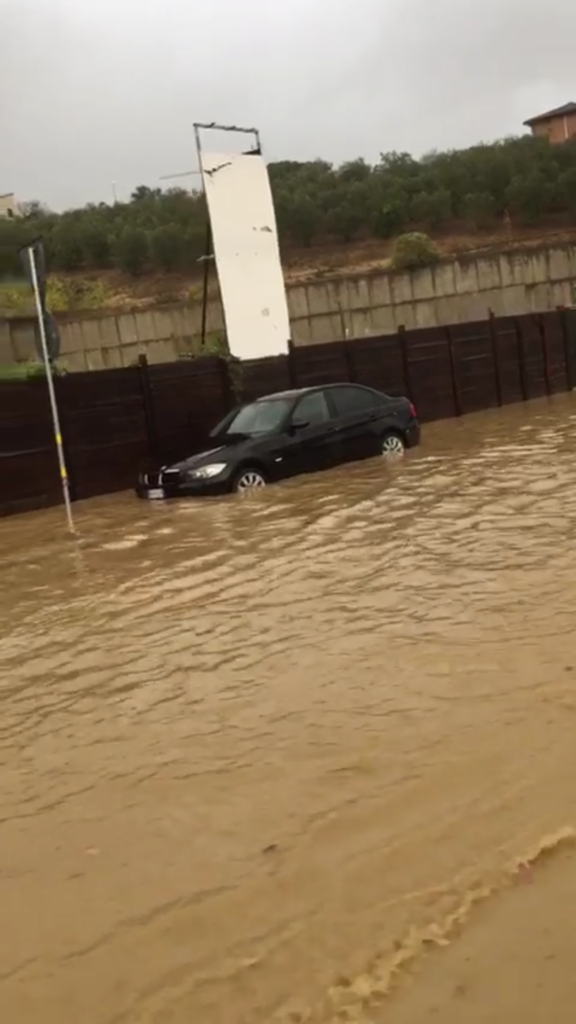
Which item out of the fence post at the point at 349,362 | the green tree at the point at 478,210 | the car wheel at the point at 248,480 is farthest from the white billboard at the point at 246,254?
the green tree at the point at 478,210

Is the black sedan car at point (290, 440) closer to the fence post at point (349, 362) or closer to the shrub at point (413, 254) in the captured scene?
the fence post at point (349, 362)

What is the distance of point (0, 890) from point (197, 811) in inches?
31.3

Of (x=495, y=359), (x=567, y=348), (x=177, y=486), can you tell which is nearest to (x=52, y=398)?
(x=177, y=486)

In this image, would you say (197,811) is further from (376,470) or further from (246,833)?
(376,470)

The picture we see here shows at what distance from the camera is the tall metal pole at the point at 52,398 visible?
497 inches

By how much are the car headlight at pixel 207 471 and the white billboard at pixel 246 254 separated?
697 cm

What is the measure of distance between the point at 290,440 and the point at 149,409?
283cm

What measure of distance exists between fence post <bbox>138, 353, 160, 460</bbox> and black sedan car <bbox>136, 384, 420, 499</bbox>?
4.94 feet

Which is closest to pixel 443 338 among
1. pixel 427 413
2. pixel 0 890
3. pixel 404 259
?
pixel 427 413

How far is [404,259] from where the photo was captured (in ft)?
128

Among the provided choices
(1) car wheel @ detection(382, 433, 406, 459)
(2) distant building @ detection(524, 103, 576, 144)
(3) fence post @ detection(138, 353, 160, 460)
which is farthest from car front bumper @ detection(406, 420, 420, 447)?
(2) distant building @ detection(524, 103, 576, 144)

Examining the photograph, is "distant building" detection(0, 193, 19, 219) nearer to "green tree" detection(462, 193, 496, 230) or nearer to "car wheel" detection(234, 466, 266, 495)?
"green tree" detection(462, 193, 496, 230)

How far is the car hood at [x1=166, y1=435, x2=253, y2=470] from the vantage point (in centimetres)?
1348

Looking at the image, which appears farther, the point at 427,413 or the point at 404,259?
the point at 404,259
